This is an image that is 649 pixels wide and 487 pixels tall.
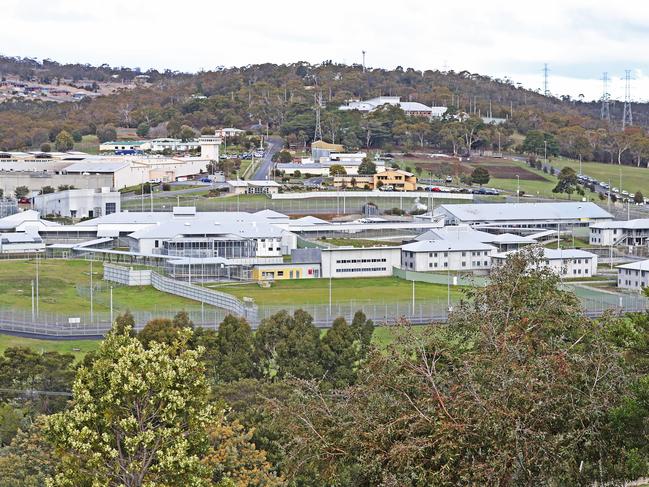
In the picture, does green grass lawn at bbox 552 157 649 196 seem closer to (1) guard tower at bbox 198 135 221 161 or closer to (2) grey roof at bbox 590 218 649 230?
(2) grey roof at bbox 590 218 649 230

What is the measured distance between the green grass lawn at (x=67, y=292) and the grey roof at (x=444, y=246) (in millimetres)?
9747

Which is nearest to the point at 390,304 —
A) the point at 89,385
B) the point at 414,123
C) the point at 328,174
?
the point at 89,385

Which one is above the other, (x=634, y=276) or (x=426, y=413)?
(x=426, y=413)

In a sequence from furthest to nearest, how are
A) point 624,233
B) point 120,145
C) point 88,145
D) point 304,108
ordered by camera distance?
point 304,108 < point 88,145 < point 120,145 < point 624,233

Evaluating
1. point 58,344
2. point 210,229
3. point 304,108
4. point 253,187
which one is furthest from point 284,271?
point 304,108

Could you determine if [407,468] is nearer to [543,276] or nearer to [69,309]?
[543,276]

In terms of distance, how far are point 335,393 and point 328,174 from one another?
56363 mm

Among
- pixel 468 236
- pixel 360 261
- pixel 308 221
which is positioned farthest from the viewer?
pixel 308 221

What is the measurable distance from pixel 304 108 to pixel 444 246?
1966 inches

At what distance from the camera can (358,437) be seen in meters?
13.1

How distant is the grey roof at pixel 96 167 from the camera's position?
6475 centimetres

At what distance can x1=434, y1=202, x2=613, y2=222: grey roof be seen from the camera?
55.9m

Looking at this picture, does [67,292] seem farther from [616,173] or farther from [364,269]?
[616,173]

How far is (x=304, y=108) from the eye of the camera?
3693 inches
